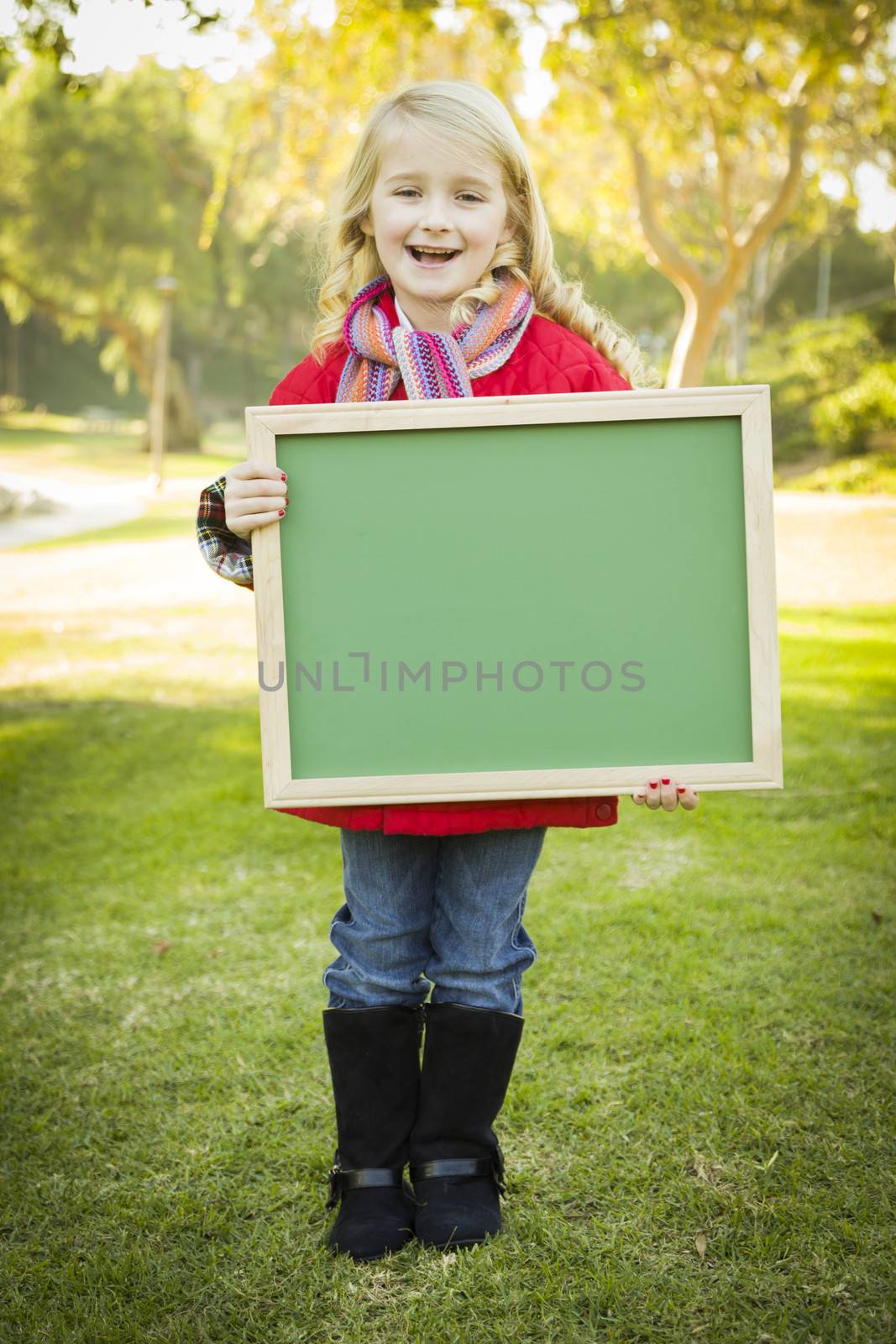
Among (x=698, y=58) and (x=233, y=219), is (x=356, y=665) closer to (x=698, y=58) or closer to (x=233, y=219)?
(x=698, y=58)

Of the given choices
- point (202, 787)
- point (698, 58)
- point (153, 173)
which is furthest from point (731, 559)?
point (153, 173)

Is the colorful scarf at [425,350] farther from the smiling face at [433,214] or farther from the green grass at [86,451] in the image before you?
the green grass at [86,451]

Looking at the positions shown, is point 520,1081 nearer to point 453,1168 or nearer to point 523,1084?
point 523,1084

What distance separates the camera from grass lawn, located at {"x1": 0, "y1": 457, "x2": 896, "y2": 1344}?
6.23ft

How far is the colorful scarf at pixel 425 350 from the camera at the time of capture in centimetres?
191

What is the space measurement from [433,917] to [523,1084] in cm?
64

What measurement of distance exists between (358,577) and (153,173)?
30128mm

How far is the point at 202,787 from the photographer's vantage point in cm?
471

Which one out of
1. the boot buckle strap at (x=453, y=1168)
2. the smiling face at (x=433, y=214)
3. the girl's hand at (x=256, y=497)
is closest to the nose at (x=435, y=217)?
the smiling face at (x=433, y=214)

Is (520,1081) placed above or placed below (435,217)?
below

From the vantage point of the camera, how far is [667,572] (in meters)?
1.82

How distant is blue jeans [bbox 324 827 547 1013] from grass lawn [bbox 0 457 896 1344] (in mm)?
443

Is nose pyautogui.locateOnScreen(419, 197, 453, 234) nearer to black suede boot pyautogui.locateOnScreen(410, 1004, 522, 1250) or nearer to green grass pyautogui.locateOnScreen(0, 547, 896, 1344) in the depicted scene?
black suede boot pyautogui.locateOnScreen(410, 1004, 522, 1250)

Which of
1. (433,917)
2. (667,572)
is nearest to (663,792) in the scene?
(667,572)
